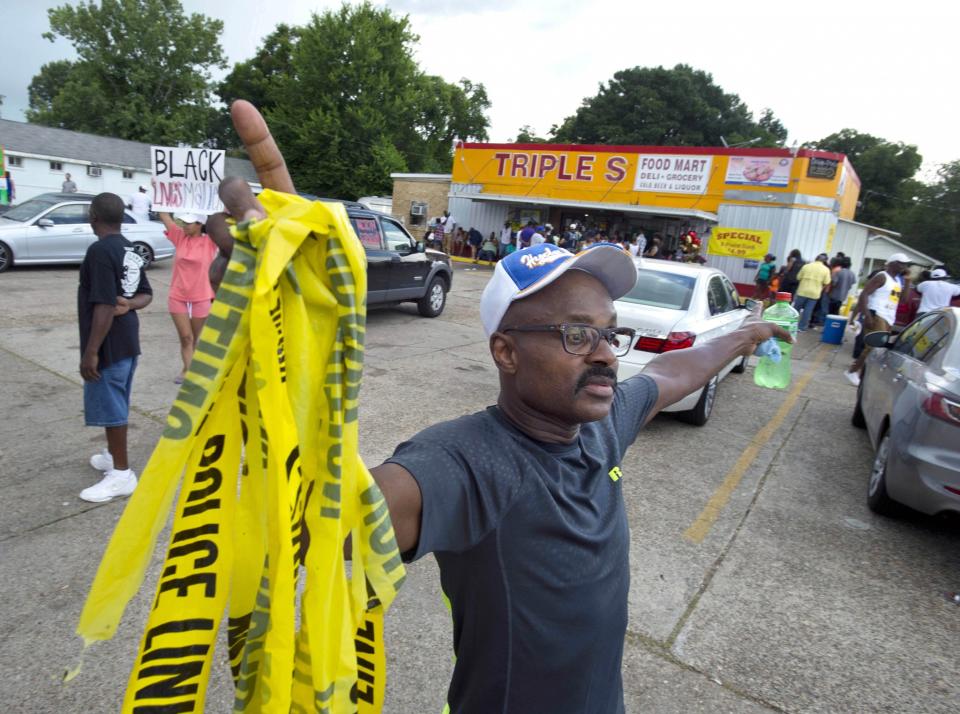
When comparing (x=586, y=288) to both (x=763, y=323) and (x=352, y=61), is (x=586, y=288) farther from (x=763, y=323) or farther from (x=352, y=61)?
(x=352, y=61)

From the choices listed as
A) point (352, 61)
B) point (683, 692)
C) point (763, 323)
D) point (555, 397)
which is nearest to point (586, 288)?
point (555, 397)

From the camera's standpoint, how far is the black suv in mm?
10359

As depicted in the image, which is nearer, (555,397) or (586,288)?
(555,397)

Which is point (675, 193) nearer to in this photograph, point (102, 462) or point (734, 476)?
point (734, 476)

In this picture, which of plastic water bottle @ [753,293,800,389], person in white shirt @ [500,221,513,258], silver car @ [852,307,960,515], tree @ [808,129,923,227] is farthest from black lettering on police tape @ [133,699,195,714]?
tree @ [808,129,923,227]

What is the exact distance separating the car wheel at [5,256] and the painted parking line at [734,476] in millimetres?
13468

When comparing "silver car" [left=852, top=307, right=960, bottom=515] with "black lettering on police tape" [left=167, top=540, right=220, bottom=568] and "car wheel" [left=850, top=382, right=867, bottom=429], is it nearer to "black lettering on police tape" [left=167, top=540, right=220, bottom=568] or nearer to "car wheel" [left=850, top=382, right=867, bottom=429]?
"car wheel" [left=850, top=382, right=867, bottom=429]

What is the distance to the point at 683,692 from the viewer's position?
288 centimetres

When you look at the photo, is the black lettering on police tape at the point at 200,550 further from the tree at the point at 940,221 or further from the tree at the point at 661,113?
the tree at the point at 661,113

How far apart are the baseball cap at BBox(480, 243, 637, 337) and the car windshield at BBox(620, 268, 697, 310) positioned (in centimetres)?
521

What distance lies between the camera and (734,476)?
5.50 meters

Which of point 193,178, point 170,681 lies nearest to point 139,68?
point 193,178

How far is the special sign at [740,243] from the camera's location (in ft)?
64.8

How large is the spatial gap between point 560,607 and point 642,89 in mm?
62186
